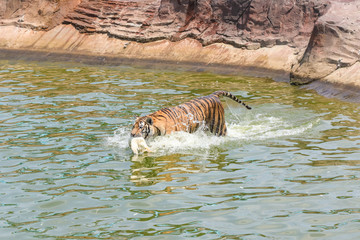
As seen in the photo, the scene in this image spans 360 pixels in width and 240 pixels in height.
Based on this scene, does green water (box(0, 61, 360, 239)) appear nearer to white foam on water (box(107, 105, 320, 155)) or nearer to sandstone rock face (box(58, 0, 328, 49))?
white foam on water (box(107, 105, 320, 155))

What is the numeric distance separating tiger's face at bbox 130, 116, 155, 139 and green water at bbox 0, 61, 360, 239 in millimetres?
275

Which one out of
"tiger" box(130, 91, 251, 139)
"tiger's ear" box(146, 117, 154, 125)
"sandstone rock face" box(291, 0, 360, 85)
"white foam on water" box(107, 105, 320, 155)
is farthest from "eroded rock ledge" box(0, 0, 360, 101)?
"tiger's ear" box(146, 117, 154, 125)

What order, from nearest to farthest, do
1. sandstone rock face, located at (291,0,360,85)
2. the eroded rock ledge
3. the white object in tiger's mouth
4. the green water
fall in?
the green water
the white object in tiger's mouth
sandstone rock face, located at (291,0,360,85)
the eroded rock ledge

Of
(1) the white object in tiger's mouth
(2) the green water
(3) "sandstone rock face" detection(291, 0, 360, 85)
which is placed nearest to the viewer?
(2) the green water

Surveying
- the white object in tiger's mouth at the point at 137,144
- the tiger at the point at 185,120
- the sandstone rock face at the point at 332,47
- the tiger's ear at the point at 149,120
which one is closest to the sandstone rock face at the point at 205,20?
the sandstone rock face at the point at 332,47

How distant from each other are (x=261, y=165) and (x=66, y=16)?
1264 cm

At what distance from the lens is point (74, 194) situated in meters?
6.16

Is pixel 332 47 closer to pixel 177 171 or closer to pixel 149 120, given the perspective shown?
pixel 149 120

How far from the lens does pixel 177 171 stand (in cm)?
694

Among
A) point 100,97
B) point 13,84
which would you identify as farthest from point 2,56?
point 100,97

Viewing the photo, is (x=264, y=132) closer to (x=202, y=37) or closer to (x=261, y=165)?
(x=261, y=165)

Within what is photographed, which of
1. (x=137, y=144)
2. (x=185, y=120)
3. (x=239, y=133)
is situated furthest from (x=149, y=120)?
(x=239, y=133)

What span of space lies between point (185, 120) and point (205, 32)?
8.37 meters

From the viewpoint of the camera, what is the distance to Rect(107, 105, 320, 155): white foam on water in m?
7.80
